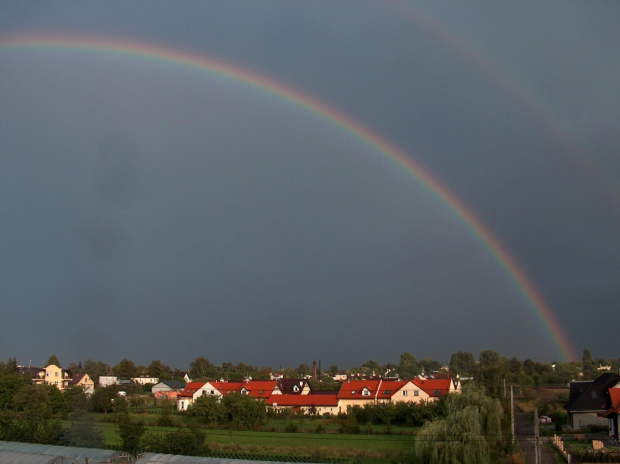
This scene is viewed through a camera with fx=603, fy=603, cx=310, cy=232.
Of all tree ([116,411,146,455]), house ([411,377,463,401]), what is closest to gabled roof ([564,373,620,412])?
house ([411,377,463,401])

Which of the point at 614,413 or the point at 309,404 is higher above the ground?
the point at 614,413

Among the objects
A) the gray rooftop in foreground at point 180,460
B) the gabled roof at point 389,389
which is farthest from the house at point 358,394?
the gray rooftop in foreground at point 180,460

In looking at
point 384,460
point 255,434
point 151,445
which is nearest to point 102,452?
point 151,445

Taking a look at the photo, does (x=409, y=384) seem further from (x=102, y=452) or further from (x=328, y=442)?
(x=102, y=452)

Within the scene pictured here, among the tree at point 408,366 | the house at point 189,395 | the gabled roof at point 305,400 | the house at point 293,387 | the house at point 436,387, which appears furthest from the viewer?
the tree at point 408,366

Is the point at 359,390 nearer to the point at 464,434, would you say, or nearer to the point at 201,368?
the point at 464,434

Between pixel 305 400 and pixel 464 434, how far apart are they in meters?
40.7

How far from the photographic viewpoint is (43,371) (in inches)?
4434

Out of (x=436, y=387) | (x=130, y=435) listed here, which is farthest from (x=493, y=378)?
(x=130, y=435)

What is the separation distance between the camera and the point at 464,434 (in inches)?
1206

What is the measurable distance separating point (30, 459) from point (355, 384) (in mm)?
51797

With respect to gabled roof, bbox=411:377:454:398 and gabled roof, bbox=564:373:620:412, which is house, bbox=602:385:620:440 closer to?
gabled roof, bbox=564:373:620:412

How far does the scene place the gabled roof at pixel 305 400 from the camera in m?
68.6

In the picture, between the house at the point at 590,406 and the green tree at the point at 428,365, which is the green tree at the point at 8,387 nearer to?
the house at the point at 590,406
